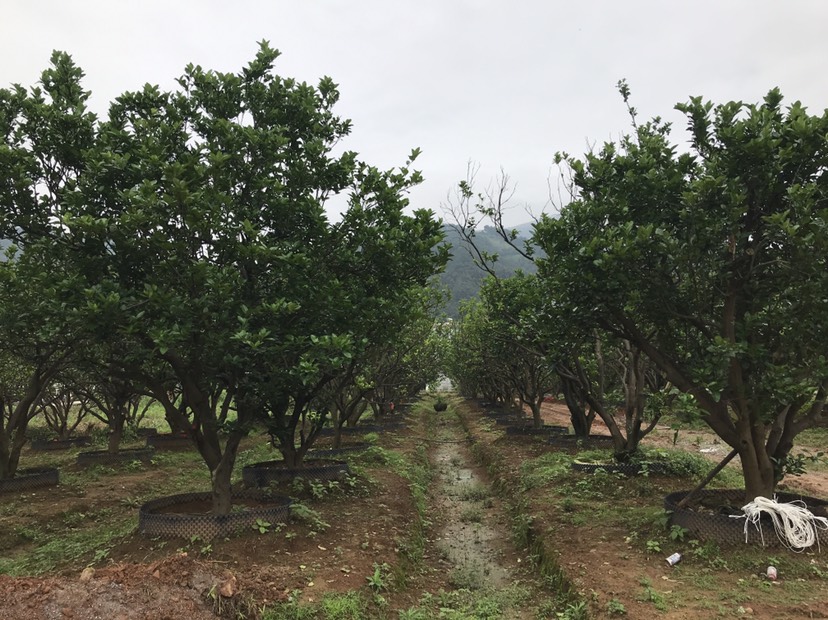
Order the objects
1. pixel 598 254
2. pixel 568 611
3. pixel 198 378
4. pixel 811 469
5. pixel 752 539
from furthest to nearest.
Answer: pixel 811 469 < pixel 198 378 < pixel 598 254 < pixel 752 539 < pixel 568 611

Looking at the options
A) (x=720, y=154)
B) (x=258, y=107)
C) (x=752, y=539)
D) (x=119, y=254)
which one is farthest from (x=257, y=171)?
(x=752, y=539)

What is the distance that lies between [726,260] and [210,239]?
7.34 metres

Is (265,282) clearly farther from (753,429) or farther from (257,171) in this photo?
(753,429)

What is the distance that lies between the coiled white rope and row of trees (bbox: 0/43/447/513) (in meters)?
5.82

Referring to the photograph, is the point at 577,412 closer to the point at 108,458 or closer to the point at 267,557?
the point at 267,557

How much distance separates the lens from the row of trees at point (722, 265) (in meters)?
7.45

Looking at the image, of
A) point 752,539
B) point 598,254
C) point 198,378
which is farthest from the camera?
point 198,378

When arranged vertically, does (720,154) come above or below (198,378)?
above

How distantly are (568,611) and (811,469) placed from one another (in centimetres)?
1412

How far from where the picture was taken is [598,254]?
8602 millimetres

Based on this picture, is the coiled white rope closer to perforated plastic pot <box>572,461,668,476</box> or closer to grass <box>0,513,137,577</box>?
perforated plastic pot <box>572,461,668,476</box>

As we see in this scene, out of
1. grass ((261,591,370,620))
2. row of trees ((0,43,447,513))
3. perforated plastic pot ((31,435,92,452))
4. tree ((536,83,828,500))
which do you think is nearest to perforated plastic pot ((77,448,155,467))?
perforated plastic pot ((31,435,92,452))

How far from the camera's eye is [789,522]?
7.74 meters

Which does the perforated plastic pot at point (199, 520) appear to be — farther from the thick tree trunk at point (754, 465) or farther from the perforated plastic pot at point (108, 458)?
the perforated plastic pot at point (108, 458)
